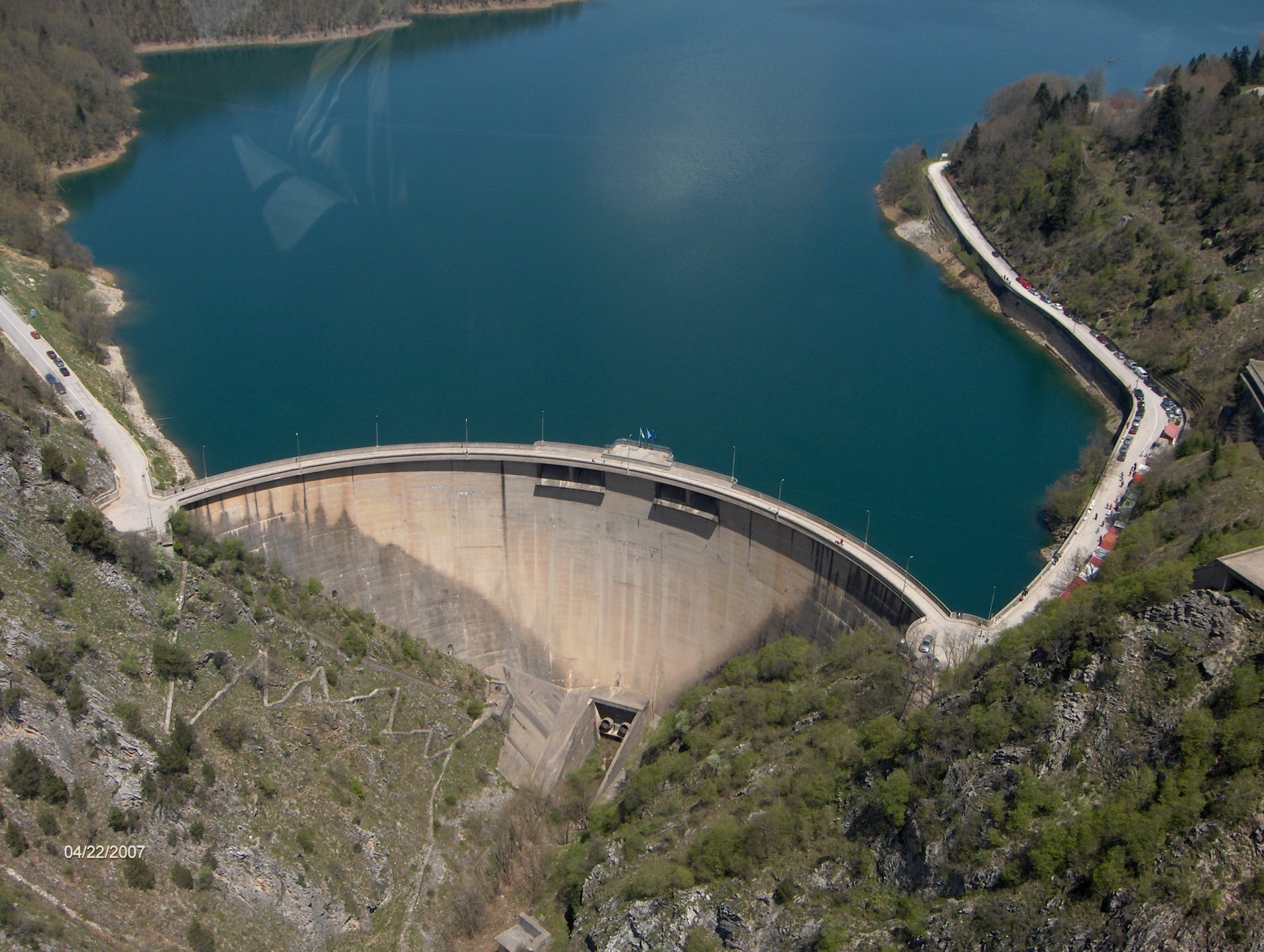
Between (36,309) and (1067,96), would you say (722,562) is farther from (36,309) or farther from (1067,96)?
(1067,96)

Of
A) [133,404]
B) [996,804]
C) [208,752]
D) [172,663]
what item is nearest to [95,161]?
[133,404]

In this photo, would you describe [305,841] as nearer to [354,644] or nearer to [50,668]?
[50,668]

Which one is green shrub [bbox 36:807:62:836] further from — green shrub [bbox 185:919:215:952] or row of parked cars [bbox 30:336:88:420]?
row of parked cars [bbox 30:336:88:420]

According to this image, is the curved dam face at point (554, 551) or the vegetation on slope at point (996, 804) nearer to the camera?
the vegetation on slope at point (996, 804)

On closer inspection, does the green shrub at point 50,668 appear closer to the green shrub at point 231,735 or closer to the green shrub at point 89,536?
the green shrub at point 231,735

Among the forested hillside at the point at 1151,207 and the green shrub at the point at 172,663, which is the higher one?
the forested hillside at the point at 1151,207

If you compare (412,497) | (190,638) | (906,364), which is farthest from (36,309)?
(906,364)

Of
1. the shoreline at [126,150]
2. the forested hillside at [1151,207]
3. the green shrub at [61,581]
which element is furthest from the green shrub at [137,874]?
the forested hillside at [1151,207]
